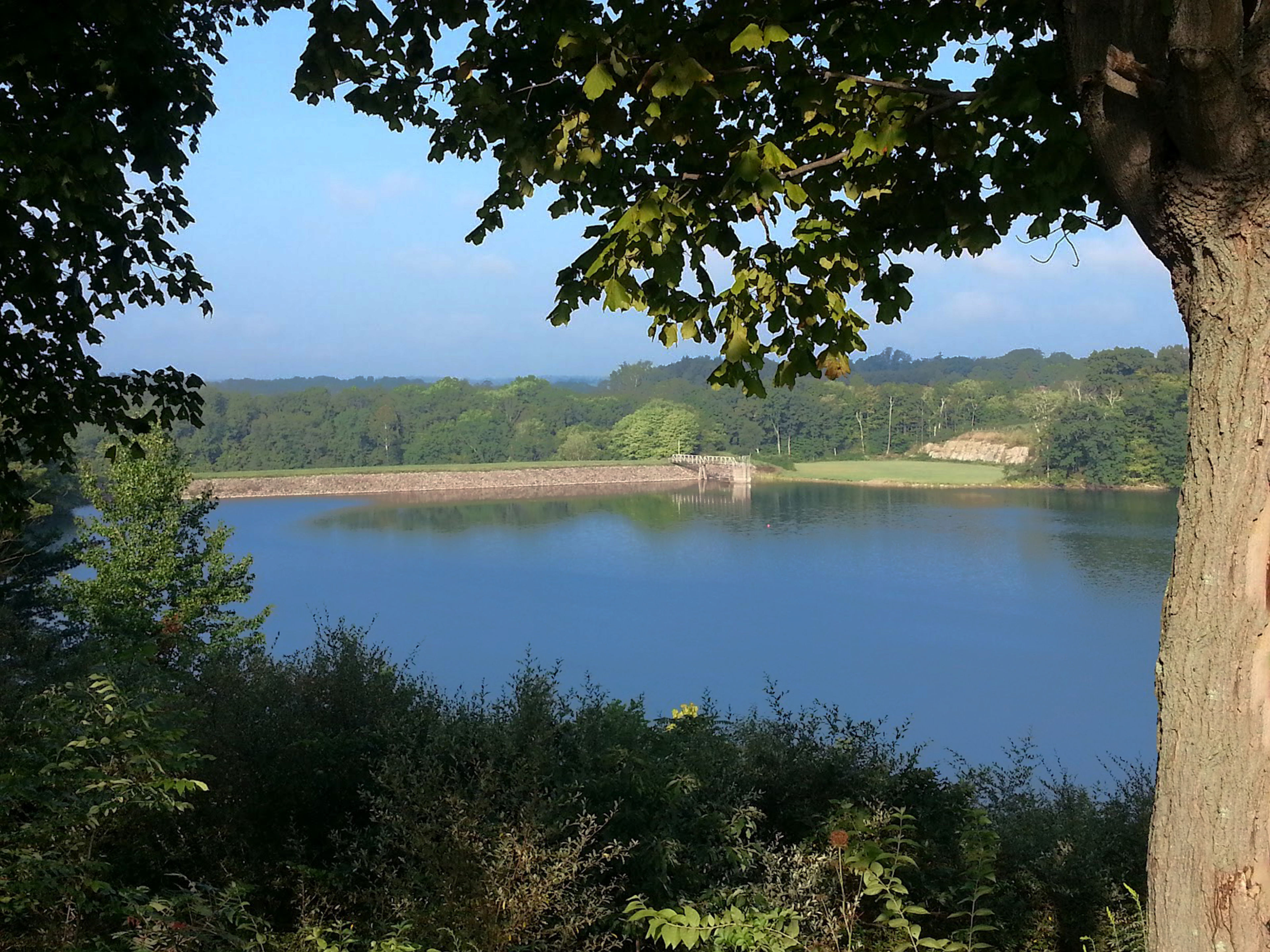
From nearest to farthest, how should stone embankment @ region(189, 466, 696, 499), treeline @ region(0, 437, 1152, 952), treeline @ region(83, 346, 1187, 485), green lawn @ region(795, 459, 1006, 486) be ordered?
treeline @ region(0, 437, 1152, 952) < stone embankment @ region(189, 466, 696, 499) < green lawn @ region(795, 459, 1006, 486) < treeline @ region(83, 346, 1187, 485)

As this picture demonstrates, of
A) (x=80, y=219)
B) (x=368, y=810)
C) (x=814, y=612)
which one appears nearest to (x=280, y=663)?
(x=368, y=810)

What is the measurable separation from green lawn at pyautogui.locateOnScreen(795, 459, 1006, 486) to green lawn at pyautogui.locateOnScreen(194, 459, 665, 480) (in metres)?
11.2

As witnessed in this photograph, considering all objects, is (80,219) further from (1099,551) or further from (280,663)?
(1099,551)

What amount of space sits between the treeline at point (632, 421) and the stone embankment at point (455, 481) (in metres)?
5.21

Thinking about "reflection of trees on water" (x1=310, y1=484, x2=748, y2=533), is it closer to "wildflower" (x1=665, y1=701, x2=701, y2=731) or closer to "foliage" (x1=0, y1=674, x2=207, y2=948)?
"wildflower" (x1=665, y1=701, x2=701, y2=731)

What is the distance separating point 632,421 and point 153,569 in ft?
197

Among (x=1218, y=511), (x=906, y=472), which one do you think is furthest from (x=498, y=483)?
(x=1218, y=511)

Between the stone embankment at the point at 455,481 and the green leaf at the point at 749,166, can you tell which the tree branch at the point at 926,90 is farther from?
the stone embankment at the point at 455,481

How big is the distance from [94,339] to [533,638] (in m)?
24.4

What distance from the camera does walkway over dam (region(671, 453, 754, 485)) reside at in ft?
216

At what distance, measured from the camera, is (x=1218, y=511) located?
1823 millimetres

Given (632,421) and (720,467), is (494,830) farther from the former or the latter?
(632,421)

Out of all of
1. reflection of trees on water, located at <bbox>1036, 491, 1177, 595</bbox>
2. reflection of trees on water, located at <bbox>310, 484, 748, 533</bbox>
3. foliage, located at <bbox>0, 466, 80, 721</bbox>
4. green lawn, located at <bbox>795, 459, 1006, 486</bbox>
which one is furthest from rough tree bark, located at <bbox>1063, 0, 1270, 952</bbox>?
green lawn, located at <bbox>795, 459, 1006, 486</bbox>

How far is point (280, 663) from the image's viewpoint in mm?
8219
